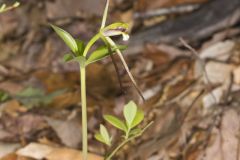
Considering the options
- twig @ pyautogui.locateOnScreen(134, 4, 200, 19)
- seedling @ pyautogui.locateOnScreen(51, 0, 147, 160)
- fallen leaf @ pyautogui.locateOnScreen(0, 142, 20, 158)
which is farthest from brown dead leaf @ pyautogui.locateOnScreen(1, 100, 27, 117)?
twig @ pyautogui.locateOnScreen(134, 4, 200, 19)

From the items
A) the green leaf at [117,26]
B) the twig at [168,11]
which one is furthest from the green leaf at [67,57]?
the twig at [168,11]

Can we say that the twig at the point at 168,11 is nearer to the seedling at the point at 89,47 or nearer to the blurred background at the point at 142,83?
the blurred background at the point at 142,83

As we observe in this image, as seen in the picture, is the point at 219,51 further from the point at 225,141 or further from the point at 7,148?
the point at 7,148

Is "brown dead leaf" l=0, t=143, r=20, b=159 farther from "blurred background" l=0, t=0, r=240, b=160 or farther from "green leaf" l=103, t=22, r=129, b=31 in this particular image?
"green leaf" l=103, t=22, r=129, b=31

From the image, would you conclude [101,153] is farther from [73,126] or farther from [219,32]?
[219,32]

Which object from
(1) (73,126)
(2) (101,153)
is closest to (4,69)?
(1) (73,126)

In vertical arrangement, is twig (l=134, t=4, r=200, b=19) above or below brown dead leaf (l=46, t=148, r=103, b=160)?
above

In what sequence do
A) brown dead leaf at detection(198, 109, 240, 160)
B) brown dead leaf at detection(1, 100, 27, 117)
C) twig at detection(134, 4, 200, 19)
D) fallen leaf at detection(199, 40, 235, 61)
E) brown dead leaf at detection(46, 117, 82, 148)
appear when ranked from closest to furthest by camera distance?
brown dead leaf at detection(198, 109, 240, 160) < brown dead leaf at detection(46, 117, 82, 148) < brown dead leaf at detection(1, 100, 27, 117) < fallen leaf at detection(199, 40, 235, 61) < twig at detection(134, 4, 200, 19)
